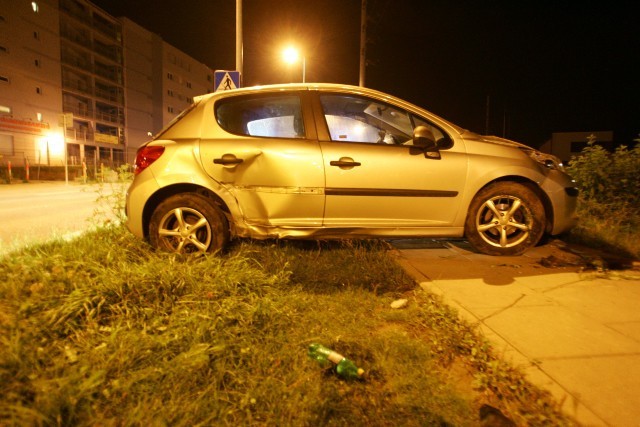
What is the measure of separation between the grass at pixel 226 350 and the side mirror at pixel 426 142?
131 cm

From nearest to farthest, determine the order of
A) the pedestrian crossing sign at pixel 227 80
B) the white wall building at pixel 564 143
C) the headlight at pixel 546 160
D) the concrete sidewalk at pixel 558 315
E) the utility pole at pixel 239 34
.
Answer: the concrete sidewalk at pixel 558 315, the headlight at pixel 546 160, the pedestrian crossing sign at pixel 227 80, the utility pole at pixel 239 34, the white wall building at pixel 564 143

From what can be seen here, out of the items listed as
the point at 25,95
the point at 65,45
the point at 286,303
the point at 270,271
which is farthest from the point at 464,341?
the point at 65,45

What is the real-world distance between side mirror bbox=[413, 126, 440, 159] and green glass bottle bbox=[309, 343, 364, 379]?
2.22m

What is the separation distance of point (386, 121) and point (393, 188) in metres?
0.93

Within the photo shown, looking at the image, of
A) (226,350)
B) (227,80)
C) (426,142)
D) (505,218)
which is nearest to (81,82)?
(227,80)

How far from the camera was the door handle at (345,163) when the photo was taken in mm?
3533

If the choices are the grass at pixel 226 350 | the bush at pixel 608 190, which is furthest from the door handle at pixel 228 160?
the bush at pixel 608 190

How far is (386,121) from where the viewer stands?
4.14 m

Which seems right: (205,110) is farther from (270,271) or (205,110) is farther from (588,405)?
(588,405)

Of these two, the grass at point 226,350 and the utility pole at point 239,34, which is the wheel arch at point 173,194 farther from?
the utility pole at point 239,34

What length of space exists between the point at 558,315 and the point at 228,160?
114 inches

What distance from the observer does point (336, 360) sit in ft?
6.47

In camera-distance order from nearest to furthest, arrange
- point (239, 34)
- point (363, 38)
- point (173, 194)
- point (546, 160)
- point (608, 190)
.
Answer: point (173, 194) → point (546, 160) → point (608, 190) → point (239, 34) → point (363, 38)

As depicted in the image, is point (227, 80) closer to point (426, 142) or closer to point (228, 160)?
point (228, 160)
